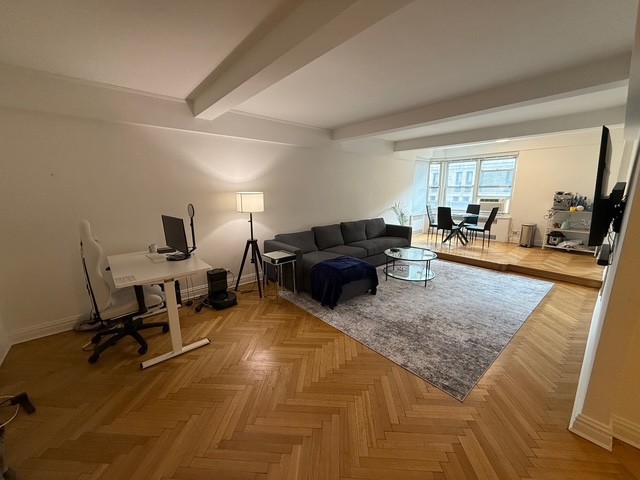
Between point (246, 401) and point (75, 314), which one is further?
point (75, 314)

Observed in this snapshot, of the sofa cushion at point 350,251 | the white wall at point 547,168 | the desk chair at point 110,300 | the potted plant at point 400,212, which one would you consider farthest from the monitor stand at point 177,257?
the white wall at point 547,168

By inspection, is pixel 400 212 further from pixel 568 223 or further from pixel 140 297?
pixel 140 297

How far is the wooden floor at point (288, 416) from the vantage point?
1.38 meters

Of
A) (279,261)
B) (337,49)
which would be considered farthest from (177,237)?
(337,49)

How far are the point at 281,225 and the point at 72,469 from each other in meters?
3.38

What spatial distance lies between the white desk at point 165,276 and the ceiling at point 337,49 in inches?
64.7

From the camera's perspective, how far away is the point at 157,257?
2.67 meters

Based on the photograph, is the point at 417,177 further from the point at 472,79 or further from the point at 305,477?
the point at 305,477

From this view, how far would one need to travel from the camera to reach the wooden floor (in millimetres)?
1384

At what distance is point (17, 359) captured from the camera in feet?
7.30

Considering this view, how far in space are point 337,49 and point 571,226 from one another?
266 inches

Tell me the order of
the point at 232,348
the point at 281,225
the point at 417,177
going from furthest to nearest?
the point at 417,177, the point at 281,225, the point at 232,348

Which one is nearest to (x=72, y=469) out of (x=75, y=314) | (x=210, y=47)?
(x=75, y=314)

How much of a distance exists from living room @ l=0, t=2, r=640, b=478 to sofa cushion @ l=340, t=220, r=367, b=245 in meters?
0.72
